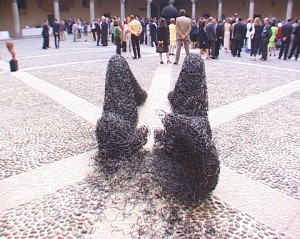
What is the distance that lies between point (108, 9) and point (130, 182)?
Answer: 3589 cm

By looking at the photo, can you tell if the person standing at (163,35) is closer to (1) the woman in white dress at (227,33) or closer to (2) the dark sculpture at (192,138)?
(1) the woman in white dress at (227,33)

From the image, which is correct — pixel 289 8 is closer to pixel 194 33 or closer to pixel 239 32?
pixel 194 33

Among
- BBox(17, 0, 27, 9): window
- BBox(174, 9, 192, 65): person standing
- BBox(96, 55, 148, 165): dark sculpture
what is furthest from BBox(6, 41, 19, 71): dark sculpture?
BBox(17, 0, 27, 9): window

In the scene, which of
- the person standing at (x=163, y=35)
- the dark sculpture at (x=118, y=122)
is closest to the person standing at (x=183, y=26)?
the person standing at (x=163, y=35)

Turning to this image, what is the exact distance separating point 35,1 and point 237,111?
3172cm

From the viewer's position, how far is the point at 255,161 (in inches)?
138

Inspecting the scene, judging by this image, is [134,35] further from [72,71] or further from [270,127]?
[270,127]

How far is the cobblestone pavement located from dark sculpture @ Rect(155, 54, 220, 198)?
258mm

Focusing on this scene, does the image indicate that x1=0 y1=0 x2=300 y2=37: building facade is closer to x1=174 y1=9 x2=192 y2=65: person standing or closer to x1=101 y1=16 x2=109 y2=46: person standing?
x1=101 y1=16 x2=109 y2=46: person standing

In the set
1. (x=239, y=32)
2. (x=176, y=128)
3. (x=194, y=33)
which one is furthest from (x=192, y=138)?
(x=194, y=33)

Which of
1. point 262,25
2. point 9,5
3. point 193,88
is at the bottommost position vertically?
point 193,88

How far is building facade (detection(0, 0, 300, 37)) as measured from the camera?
98.2 feet

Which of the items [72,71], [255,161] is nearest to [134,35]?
[72,71]

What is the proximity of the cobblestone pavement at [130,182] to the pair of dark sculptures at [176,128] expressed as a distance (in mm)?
280
